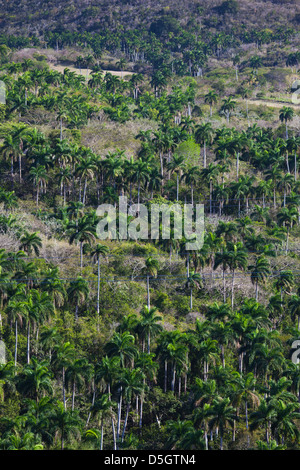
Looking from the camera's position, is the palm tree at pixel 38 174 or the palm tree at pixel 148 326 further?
the palm tree at pixel 38 174

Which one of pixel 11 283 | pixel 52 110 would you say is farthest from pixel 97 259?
pixel 52 110

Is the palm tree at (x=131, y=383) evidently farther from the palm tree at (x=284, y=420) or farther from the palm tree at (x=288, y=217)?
the palm tree at (x=288, y=217)

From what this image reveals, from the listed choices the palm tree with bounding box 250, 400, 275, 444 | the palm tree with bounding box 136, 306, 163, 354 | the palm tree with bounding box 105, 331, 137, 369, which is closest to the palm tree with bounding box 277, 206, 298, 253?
the palm tree with bounding box 136, 306, 163, 354

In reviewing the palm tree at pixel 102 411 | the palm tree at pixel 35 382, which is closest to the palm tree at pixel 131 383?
the palm tree at pixel 102 411

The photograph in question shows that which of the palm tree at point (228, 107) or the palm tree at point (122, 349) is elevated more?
the palm tree at point (228, 107)

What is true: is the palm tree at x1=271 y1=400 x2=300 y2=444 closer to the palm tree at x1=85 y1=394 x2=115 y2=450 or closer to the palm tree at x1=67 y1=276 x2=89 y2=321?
the palm tree at x1=85 y1=394 x2=115 y2=450

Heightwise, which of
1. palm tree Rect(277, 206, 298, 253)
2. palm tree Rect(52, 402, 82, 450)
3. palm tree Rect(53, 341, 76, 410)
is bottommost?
palm tree Rect(52, 402, 82, 450)

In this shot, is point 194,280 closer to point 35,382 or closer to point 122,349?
point 122,349

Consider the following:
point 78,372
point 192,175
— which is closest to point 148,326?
point 78,372

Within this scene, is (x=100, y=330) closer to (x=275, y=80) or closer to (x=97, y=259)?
(x=97, y=259)

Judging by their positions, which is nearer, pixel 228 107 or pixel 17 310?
pixel 17 310

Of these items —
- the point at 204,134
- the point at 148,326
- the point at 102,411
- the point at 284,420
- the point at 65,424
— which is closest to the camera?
the point at 65,424

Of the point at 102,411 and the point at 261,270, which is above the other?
the point at 261,270
